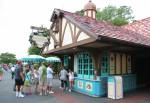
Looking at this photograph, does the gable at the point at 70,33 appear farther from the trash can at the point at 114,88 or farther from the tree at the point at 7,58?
the tree at the point at 7,58

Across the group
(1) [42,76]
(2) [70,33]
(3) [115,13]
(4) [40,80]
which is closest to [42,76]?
(1) [42,76]

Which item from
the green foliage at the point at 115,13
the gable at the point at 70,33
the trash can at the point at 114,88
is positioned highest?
the green foliage at the point at 115,13

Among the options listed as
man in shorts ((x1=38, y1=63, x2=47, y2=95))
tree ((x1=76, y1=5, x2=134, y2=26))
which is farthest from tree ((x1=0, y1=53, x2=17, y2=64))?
man in shorts ((x1=38, y1=63, x2=47, y2=95))

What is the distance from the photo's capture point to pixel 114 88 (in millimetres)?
10352

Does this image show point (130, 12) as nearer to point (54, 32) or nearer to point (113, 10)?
point (113, 10)

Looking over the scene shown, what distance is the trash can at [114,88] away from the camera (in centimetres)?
1039

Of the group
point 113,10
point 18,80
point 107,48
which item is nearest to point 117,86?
point 107,48

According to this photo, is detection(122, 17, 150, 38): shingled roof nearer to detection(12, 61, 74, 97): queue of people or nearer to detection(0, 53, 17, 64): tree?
detection(12, 61, 74, 97): queue of people

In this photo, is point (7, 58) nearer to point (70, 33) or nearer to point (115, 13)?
point (115, 13)

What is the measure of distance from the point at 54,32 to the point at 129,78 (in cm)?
591

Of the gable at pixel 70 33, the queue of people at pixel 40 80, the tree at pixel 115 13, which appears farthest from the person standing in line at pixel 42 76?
the tree at pixel 115 13

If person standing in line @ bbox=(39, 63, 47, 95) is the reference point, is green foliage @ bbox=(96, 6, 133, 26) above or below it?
above

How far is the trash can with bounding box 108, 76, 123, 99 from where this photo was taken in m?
10.4

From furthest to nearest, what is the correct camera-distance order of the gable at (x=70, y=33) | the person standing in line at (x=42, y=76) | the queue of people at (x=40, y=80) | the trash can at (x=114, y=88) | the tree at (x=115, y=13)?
the tree at (x=115, y=13) → the person standing in line at (x=42, y=76) → the gable at (x=70, y=33) → the queue of people at (x=40, y=80) → the trash can at (x=114, y=88)
